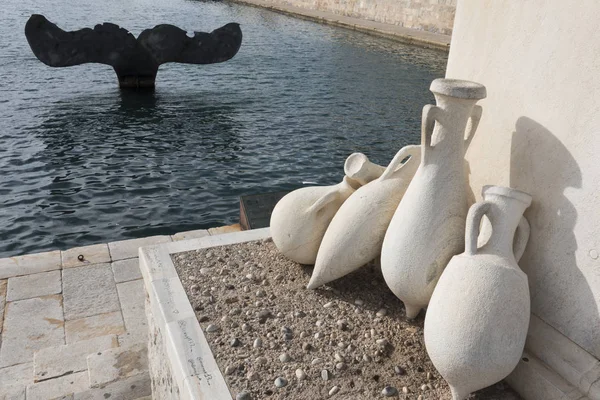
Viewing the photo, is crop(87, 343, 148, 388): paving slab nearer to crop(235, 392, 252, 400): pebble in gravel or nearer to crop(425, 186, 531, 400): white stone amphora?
crop(235, 392, 252, 400): pebble in gravel

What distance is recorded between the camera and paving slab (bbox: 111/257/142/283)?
16.1 ft

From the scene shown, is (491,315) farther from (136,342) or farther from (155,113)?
(155,113)

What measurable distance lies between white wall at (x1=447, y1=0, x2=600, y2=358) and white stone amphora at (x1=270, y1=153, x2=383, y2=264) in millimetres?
833

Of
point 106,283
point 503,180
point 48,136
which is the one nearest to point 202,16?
point 48,136

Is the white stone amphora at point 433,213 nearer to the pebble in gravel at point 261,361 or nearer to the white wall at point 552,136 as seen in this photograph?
the white wall at point 552,136

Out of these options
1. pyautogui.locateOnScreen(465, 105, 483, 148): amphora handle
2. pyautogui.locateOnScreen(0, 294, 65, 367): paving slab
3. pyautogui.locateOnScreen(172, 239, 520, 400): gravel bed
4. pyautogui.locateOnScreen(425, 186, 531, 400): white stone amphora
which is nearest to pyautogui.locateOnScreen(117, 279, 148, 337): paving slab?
pyautogui.locateOnScreen(0, 294, 65, 367): paving slab

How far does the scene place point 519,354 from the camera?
7.61ft

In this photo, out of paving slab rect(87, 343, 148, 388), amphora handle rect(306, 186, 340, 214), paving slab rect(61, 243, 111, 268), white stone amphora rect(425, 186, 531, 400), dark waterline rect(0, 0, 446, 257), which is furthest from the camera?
dark waterline rect(0, 0, 446, 257)

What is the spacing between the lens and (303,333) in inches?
112

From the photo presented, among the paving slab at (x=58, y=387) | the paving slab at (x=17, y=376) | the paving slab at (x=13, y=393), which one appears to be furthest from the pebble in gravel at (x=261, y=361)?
the paving slab at (x=17, y=376)

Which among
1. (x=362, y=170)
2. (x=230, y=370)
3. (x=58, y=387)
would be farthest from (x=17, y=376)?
(x=362, y=170)

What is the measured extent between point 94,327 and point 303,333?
2274 mm

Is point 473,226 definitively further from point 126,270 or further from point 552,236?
point 126,270

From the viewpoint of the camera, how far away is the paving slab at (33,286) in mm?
4547
